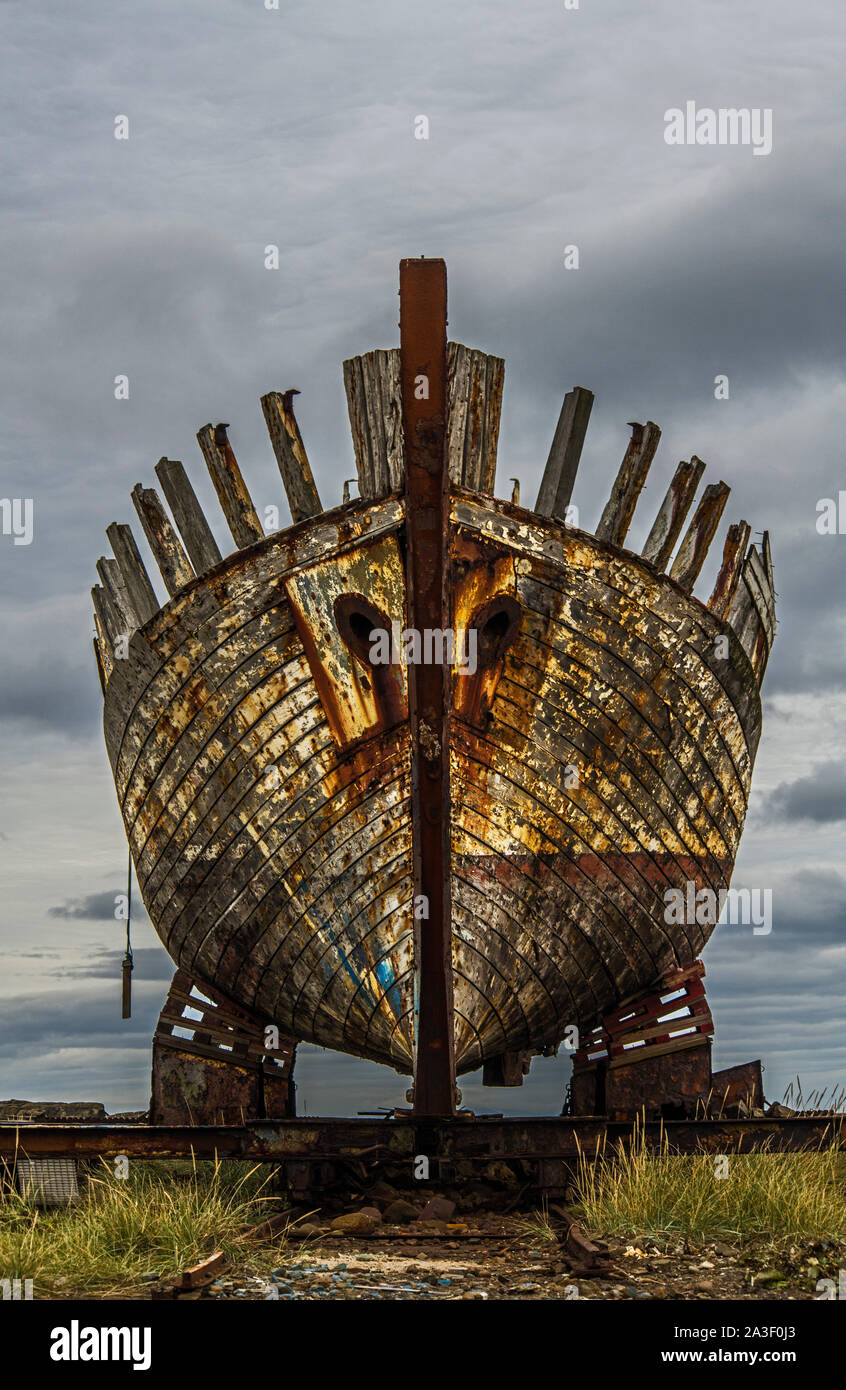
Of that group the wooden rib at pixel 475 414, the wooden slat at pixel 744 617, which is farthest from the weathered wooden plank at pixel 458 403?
the wooden slat at pixel 744 617

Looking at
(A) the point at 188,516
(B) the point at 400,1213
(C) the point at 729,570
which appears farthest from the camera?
(C) the point at 729,570

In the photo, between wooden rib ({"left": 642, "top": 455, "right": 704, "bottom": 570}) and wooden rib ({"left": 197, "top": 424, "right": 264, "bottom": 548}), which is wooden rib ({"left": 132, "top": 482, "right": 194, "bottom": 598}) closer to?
wooden rib ({"left": 197, "top": 424, "right": 264, "bottom": 548})

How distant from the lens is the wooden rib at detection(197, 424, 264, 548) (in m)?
7.99

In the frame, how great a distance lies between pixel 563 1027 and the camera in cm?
885

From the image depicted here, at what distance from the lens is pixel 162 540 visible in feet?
27.5

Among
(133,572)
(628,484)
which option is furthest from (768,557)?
(133,572)

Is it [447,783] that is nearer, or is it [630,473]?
[447,783]

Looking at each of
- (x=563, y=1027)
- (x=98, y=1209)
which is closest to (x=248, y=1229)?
(x=98, y=1209)

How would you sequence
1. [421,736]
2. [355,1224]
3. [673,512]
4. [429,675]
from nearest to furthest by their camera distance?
[355,1224]
[429,675]
[421,736]
[673,512]

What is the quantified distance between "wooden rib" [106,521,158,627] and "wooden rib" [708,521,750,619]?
357 centimetres

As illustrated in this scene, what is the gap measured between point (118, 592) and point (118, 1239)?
456 centimetres

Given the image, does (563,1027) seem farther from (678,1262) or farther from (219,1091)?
(678,1262)

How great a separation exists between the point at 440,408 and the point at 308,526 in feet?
6.03

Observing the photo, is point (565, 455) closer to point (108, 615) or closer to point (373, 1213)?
point (108, 615)
